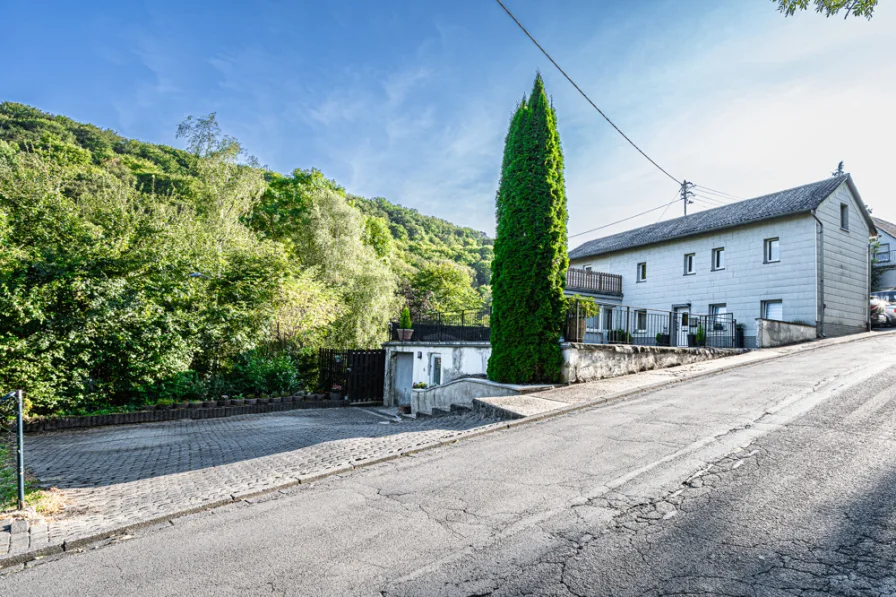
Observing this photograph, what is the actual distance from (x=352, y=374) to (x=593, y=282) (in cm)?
1578

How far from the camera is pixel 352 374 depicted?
16453 millimetres

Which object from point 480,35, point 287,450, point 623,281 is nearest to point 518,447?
point 287,450

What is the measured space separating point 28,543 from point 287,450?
11.9 ft

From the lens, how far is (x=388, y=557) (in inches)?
126

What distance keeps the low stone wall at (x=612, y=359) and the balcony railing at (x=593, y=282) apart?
1189 centimetres

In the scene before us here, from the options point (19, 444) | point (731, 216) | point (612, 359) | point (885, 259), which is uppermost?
point (731, 216)

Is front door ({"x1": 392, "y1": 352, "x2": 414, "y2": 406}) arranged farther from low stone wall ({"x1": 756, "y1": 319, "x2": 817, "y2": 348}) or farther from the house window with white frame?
the house window with white frame

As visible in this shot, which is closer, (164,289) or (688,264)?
(164,289)

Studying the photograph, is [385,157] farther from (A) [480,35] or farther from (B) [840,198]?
(B) [840,198]

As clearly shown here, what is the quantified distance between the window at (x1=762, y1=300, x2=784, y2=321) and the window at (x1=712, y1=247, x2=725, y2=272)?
8.89 ft

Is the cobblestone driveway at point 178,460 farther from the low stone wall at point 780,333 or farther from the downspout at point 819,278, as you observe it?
the downspout at point 819,278

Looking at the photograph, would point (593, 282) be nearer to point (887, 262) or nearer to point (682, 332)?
point (682, 332)

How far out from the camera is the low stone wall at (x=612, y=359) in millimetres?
10445

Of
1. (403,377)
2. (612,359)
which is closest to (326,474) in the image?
(612,359)
